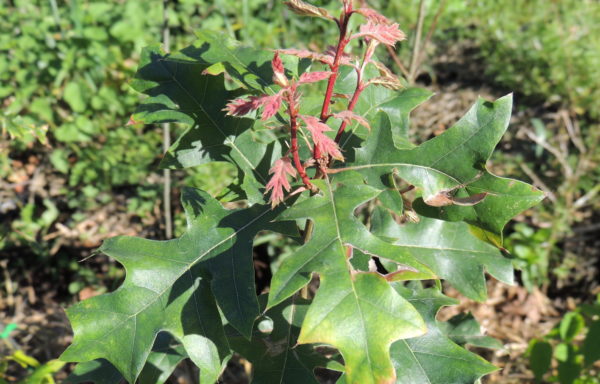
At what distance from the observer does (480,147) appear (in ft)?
3.79

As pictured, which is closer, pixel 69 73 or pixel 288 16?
pixel 69 73

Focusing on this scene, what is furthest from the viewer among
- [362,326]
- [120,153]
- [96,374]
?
[120,153]

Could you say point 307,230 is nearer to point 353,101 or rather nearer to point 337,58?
point 353,101

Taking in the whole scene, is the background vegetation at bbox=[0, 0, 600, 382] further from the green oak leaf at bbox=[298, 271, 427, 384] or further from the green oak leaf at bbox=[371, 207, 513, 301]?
the green oak leaf at bbox=[298, 271, 427, 384]

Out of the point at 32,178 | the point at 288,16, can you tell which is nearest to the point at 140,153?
the point at 32,178

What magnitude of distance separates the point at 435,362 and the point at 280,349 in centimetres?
38

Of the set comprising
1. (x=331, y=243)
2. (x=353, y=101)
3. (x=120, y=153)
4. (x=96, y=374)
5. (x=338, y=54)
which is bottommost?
(x=120, y=153)

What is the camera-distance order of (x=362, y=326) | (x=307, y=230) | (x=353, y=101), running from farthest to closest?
1. (x=307, y=230)
2. (x=353, y=101)
3. (x=362, y=326)

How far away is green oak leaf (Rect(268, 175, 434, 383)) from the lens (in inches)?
37.3

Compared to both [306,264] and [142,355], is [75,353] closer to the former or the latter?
[142,355]

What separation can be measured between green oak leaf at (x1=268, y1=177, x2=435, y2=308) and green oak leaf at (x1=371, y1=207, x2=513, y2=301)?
40 centimetres

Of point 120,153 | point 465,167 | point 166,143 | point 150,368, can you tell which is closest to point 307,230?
point 465,167

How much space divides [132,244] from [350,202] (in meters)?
0.49

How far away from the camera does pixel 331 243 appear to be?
104 cm
